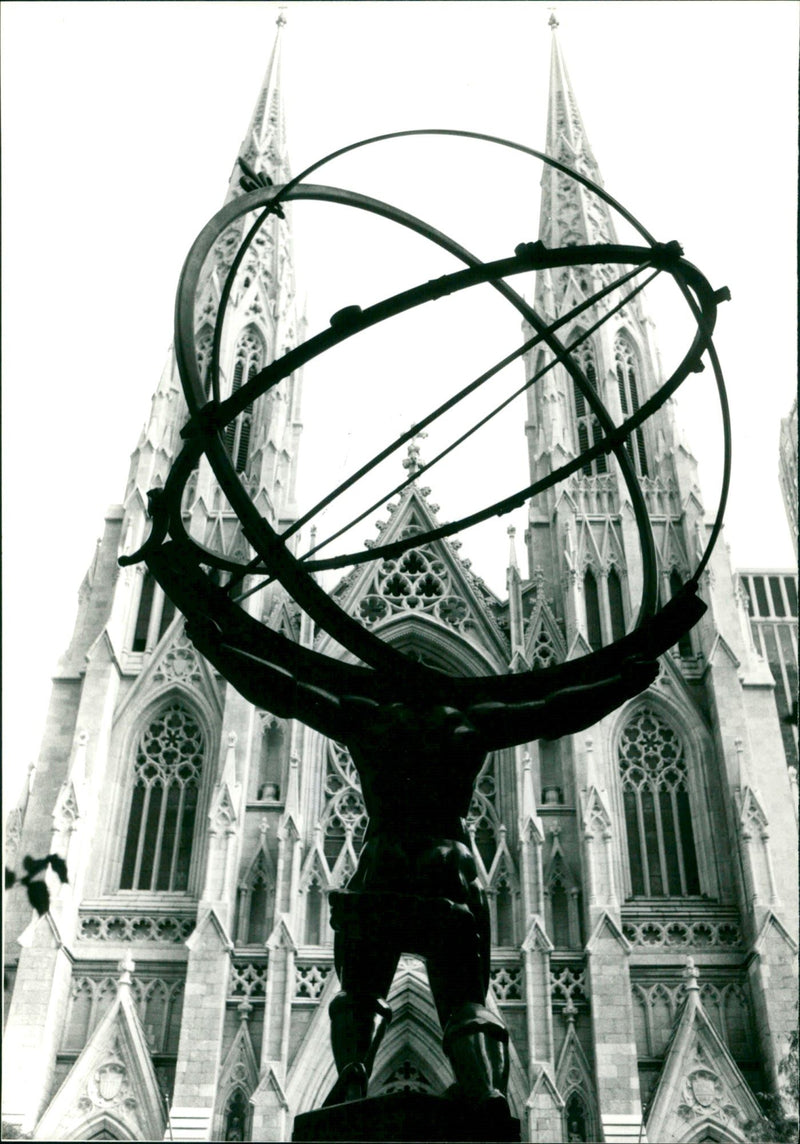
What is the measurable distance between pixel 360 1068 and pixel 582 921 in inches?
701

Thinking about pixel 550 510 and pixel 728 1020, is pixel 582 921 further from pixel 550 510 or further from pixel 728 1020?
pixel 550 510

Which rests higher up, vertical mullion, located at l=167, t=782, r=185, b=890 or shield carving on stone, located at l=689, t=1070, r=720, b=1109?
vertical mullion, located at l=167, t=782, r=185, b=890

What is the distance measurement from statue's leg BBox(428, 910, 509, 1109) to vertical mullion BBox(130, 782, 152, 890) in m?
18.8

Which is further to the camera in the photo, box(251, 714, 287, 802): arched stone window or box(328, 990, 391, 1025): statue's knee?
box(251, 714, 287, 802): arched stone window

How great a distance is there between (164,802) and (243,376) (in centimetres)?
1120

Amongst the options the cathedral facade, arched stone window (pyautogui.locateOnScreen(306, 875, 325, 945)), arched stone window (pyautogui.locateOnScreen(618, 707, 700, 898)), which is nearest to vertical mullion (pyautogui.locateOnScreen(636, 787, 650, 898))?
arched stone window (pyautogui.locateOnScreen(618, 707, 700, 898))

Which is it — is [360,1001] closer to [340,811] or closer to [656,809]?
[340,811]

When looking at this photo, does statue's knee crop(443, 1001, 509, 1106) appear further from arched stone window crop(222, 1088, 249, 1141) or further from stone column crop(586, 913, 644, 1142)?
arched stone window crop(222, 1088, 249, 1141)

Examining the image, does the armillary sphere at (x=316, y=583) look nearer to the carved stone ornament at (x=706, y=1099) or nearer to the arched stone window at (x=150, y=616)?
the carved stone ornament at (x=706, y=1099)

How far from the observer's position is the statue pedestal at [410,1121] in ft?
16.9

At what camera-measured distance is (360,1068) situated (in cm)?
566

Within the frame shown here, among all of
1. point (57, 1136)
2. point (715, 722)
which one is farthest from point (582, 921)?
point (57, 1136)

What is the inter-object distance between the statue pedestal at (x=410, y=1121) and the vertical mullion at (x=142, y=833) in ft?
63.1

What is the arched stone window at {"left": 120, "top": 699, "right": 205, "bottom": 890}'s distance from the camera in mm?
23828
